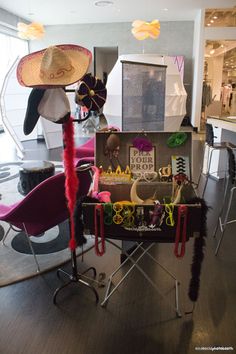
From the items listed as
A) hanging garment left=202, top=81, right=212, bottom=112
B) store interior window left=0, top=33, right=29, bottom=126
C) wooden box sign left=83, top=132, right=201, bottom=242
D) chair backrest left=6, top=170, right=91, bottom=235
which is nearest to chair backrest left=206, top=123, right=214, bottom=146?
wooden box sign left=83, top=132, right=201, bottom=242

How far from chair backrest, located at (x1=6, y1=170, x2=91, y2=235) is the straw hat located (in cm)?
A: 68

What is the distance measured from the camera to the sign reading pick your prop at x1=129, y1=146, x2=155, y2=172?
7.02ft

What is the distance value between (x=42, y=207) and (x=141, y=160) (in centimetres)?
79

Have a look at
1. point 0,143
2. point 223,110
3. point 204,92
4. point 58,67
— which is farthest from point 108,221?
point 223,110

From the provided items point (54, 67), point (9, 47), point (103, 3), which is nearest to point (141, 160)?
point (54, 67)

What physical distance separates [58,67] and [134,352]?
1.60m

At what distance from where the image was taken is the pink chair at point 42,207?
202 centimetres

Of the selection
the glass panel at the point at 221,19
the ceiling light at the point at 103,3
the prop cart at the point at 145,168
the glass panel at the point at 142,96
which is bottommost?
the prop cart at the point at 145,168

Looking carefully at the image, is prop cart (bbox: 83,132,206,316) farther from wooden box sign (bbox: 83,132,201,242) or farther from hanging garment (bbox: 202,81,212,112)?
hanging garment (bbox: 202,81,212,112)

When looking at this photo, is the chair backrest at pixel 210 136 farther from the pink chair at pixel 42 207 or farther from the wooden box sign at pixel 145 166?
the pink chair at pixel 42 207

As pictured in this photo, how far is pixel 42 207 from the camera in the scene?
2.11 m

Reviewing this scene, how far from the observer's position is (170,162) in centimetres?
213

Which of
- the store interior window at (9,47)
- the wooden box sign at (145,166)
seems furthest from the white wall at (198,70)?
the wooden box sign at (145,166)

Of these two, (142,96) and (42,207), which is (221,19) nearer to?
(142,96)
